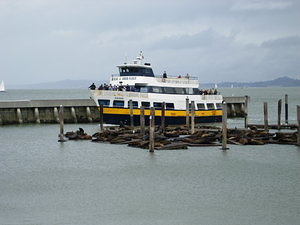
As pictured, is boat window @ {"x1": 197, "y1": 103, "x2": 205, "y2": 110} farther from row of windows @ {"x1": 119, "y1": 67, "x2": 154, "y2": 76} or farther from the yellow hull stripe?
row of windows @ {"x1": 119, "y1": 67, "x2": 154, "y2": 76}

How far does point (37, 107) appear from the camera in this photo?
192ft

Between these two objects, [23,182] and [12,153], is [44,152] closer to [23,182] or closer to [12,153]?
[12,153]

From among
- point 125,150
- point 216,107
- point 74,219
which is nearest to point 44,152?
point 125,150

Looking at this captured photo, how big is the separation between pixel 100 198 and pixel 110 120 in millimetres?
27988

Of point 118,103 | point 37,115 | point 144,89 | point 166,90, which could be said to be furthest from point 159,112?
point 37,115

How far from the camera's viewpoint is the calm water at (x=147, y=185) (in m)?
Answer: 21.3

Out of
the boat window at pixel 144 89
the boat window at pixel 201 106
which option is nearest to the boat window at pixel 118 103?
the boat window at pixel 144 89

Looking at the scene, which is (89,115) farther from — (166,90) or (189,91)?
(189,91)

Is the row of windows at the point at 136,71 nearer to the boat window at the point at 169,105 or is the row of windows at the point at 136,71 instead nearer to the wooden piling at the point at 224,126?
the boat window at the point at 169,105

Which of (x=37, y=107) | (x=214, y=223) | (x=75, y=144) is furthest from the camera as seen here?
(x=37, y=107)

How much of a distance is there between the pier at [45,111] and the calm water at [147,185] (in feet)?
55.4

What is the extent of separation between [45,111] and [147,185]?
34.0 m

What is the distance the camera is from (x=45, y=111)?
194ft

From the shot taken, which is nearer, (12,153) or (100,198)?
(100,198)
